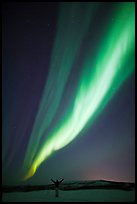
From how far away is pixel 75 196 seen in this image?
2.85m

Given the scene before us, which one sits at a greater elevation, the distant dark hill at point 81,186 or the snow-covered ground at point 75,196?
the distant dark hill at point 81,186

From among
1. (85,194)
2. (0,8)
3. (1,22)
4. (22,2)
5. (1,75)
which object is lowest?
(85,194)

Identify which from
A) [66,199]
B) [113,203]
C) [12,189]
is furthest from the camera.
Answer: [12,189]

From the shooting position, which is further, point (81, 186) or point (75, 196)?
point (81, 186)

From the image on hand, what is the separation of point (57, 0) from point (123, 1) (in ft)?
2.54

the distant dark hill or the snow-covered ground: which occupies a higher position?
the distant dark hill

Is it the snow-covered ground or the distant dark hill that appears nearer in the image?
the snow-covered ground

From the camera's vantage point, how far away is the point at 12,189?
285cm

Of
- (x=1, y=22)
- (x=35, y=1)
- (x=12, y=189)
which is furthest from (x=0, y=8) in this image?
(x=12, y=189)

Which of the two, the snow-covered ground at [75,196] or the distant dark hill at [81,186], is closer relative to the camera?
the snow-covered ground at [75,196]

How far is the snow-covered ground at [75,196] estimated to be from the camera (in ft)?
8.60

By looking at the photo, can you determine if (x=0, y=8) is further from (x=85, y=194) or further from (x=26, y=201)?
(x=85, y=194)

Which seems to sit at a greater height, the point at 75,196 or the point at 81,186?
the point at 81,186

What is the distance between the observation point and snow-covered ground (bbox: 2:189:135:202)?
262cm
